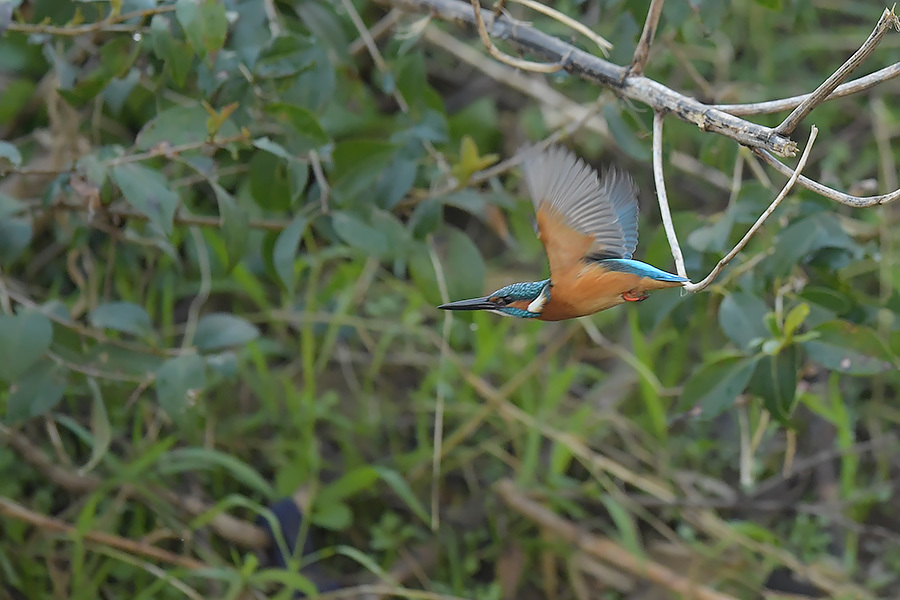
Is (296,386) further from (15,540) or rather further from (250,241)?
(15,540)

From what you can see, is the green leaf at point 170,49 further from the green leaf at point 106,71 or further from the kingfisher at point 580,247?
the kingfisher at point 580,247

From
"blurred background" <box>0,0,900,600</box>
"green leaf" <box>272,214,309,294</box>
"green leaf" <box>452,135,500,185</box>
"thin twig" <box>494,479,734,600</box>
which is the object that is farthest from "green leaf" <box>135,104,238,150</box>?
"thin twig" <box>494,479,734,600</box>

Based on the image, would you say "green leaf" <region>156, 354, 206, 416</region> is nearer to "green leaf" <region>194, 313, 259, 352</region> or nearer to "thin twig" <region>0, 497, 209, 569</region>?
"green leaf" <region>194, 313, 259, 352</region>

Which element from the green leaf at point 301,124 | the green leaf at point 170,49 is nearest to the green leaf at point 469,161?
the green leaf at point 301,124

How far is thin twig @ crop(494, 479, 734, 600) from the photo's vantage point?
241 centimetres

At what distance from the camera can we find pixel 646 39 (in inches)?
56.7

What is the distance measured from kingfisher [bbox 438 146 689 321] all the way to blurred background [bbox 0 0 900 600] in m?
0.56

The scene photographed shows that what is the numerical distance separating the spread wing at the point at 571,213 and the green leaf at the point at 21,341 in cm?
100

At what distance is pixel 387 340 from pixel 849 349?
1.41 meters

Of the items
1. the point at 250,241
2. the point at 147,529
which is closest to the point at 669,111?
the point at 250,241

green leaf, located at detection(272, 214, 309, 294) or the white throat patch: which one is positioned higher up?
the white throat patch

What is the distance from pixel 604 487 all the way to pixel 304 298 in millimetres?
1022

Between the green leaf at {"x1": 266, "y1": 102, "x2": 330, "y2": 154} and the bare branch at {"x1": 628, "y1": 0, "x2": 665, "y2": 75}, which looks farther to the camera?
the green leaf at {"x1": 266, "y1": 102, "x2": 330, "y2": 154}

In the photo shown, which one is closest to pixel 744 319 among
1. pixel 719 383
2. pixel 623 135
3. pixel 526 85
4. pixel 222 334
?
pixel 719 383
